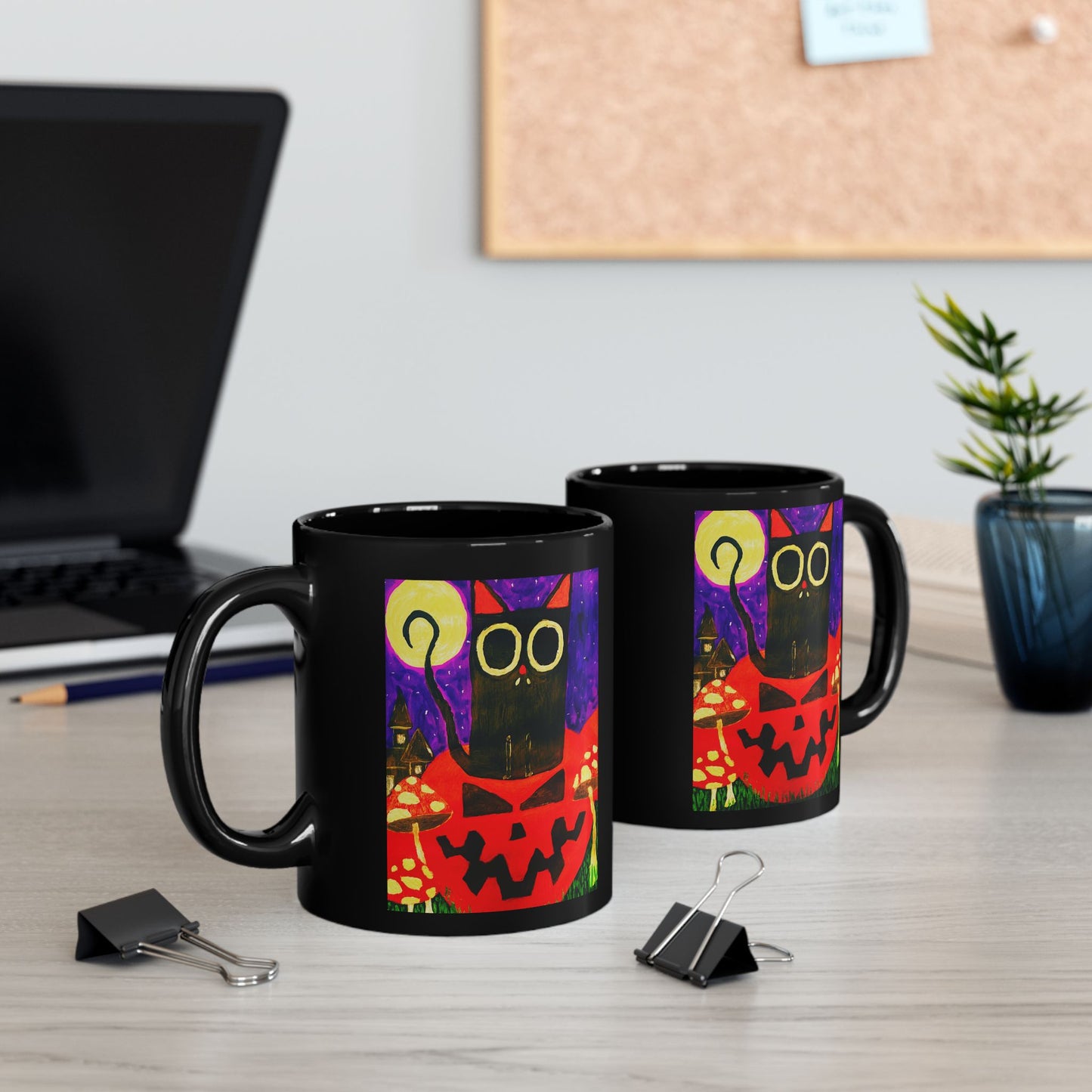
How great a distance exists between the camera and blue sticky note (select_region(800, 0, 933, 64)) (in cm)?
154

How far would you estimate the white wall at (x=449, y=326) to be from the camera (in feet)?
4.95

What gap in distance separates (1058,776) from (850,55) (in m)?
1.16

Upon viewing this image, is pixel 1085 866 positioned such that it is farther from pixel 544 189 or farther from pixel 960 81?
pixel 960 81

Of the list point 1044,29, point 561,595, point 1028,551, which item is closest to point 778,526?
point 561,595

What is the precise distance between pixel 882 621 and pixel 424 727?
0.24 metres

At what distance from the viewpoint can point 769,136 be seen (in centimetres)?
156

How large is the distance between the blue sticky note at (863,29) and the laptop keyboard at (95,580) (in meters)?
0.96

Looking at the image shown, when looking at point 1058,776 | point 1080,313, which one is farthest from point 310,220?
point 1058,776

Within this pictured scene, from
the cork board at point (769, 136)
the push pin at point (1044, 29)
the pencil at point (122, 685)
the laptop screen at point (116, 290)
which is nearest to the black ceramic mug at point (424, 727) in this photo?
the pencil at point (122, 685)

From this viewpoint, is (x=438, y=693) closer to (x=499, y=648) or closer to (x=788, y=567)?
(x=499, y=648)

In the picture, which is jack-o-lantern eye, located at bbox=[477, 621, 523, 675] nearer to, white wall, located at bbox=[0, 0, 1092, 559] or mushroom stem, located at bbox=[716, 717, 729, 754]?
mushroom stem, located at bbox=[716, 717, 729, 754]

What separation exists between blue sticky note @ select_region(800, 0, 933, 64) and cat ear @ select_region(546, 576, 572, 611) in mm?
1287

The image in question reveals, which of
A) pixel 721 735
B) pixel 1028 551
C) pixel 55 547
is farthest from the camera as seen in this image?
pixel 55 547

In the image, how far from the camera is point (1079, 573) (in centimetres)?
66
